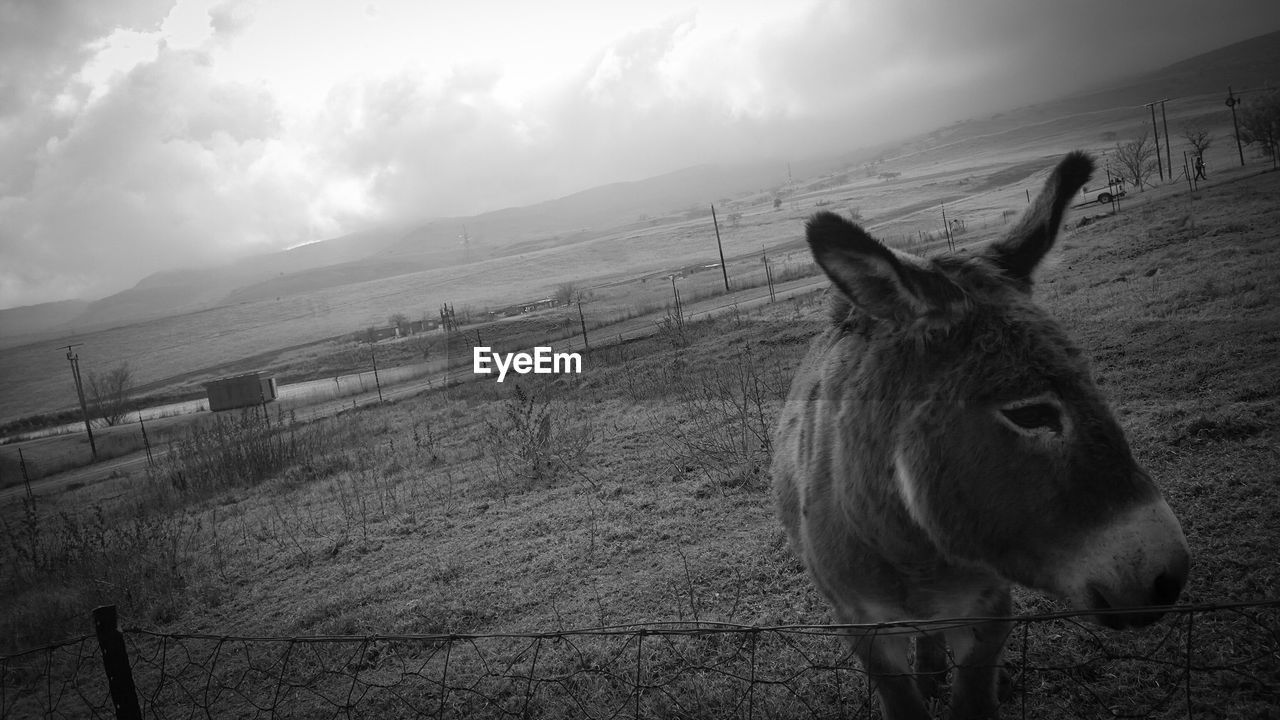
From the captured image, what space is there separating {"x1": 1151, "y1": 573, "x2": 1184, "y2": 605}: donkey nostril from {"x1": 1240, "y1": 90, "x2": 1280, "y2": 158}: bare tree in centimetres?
5855

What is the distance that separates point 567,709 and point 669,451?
18.6 feet

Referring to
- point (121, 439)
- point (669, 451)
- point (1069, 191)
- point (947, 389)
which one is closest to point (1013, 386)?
point (947, 389)

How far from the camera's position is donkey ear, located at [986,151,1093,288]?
7.50ft

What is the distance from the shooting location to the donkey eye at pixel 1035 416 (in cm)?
183

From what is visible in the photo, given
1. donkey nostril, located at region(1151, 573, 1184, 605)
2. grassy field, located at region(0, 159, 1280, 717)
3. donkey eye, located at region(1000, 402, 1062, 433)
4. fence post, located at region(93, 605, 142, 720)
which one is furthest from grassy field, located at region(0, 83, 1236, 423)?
donkey nostril, located at region(1151, 573, 1184, 605)

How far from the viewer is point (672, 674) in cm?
456

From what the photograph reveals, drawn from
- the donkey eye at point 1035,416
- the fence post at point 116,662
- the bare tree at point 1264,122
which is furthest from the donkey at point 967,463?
the bare tree at point 1264,122

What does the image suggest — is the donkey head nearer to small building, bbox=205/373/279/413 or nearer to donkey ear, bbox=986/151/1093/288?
donkey ear, bbox=986/151/1093/288

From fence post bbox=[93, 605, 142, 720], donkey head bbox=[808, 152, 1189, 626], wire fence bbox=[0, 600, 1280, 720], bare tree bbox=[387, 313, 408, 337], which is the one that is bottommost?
wire fence bbox=[0, 600, 1280, 720]

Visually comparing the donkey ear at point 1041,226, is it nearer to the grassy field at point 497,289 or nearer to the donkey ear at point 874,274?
the donkey ear at point 874,274

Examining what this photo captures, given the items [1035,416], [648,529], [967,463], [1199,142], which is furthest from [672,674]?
[1199,142]

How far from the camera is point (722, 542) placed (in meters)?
6.50

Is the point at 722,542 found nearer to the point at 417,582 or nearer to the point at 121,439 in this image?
the point at 417,582

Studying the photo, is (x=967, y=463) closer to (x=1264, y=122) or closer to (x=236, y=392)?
(x=236, y=392)
